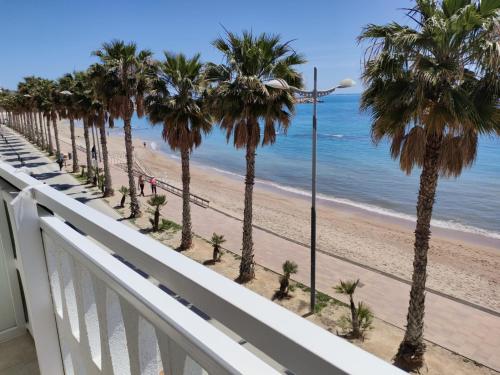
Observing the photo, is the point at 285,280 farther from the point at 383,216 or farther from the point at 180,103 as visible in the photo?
the point at 383,216

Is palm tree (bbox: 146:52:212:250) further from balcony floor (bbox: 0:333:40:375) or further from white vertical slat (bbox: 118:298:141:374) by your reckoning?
white vertical slat (bbox: 118:298:141:374)

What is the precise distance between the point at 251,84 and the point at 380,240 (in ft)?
48.2

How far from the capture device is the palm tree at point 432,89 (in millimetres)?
7449

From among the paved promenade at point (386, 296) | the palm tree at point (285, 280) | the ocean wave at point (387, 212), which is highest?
the palm tree at point (285, 280)

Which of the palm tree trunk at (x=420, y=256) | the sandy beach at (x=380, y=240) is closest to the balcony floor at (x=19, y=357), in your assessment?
the palm tree trunk at (x=420, y=256)

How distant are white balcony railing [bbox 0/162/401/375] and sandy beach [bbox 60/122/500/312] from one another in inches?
657

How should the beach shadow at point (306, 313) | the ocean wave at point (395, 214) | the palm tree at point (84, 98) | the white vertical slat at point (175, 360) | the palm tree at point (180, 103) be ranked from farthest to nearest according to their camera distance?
1. the palm tree at point (84, 98)
2. the ocean wave at point (395, 214)
3. the palm tree at point (180, 103)
4. the beach shadow at point (306, 313)
5. the white vertical slat at point (175, 360)

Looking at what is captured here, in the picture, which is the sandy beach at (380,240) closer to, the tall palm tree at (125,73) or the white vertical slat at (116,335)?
the tall palm tree at (125,73)

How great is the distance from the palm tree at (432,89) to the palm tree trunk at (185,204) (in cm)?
927

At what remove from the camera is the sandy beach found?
17344 mm

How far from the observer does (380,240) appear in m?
22.8

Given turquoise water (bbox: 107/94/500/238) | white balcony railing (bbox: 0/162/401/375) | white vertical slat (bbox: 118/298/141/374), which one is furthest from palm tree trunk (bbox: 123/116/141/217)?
white vertical slat (bbox: 118/298/141/374)

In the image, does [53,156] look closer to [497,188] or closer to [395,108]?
[395,108]

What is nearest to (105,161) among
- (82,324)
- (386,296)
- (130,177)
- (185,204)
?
(130,177)
